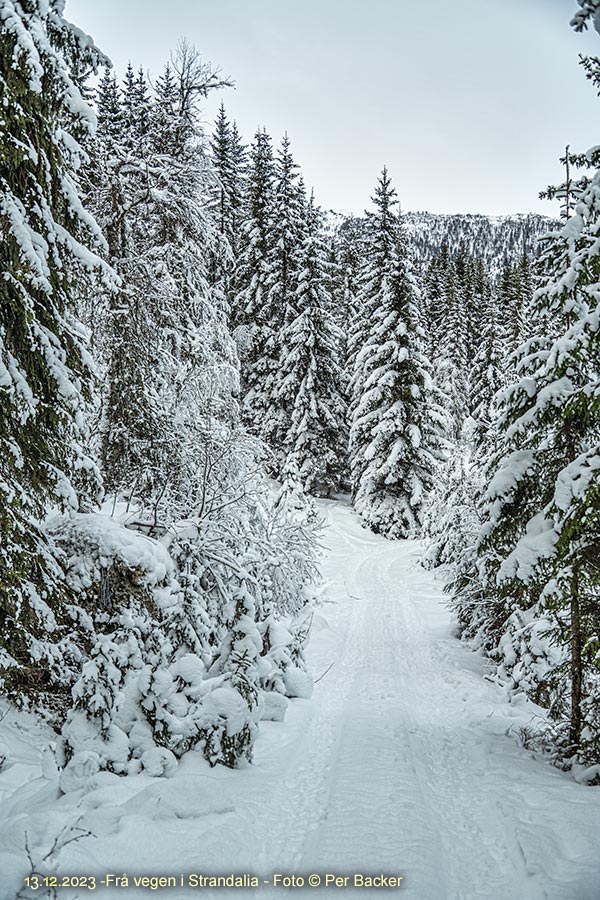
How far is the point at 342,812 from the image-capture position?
15.7ft

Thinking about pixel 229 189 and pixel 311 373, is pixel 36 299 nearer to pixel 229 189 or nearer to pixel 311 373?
pixel 311 373

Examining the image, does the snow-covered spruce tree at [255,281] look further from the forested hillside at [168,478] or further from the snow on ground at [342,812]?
the snow on ground at [342,812]

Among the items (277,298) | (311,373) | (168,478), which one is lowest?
(168,478)

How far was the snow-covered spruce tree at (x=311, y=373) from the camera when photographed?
81.8 feet

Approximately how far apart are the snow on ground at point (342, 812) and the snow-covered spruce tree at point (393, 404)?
16.1 metres

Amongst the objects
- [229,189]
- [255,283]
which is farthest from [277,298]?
[229,189]

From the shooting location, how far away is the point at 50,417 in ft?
16.5

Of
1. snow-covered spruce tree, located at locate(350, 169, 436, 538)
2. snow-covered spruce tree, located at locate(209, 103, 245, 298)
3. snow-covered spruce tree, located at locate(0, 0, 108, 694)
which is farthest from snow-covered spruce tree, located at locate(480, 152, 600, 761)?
snow-covered spruce tree, located at locate(209, 103, 245, 298)

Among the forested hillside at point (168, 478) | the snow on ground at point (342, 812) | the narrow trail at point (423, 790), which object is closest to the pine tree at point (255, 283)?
the forested hillside at point (168, 478)

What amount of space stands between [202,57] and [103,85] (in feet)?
60.4

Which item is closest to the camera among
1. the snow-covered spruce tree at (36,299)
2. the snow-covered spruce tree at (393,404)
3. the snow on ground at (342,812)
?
the snow on ground at (342,812)

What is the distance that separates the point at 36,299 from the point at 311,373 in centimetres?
2033

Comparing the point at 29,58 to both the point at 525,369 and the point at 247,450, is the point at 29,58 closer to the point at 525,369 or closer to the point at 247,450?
the point at 525,369

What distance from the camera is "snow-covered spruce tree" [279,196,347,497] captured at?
2492 centimetres
